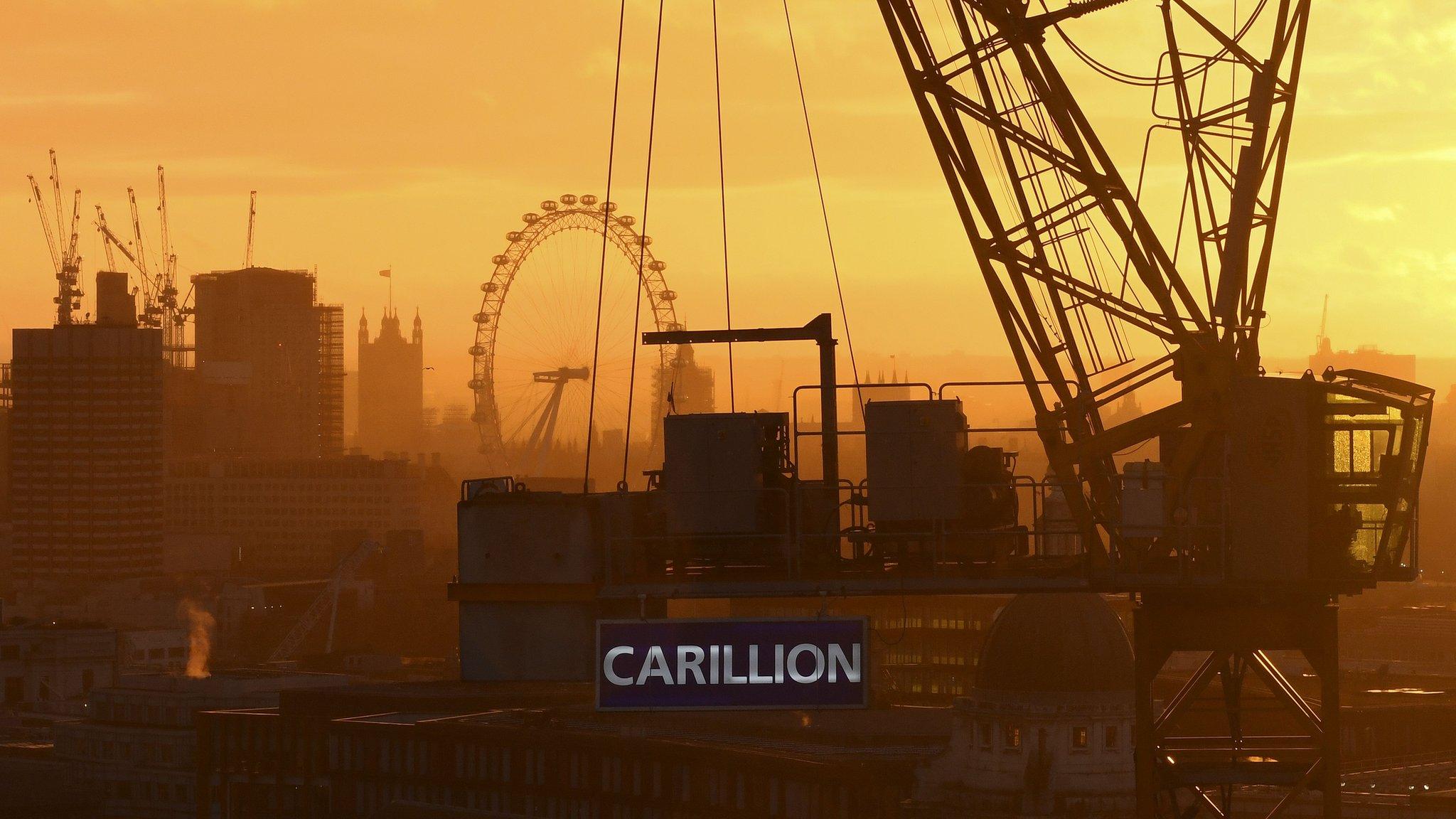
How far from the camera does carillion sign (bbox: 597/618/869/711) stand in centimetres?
3509

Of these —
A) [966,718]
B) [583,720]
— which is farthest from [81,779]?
[966,718]

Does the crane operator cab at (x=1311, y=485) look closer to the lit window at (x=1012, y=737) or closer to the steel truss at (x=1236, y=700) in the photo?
the steel truss at (x=1236, y=700)

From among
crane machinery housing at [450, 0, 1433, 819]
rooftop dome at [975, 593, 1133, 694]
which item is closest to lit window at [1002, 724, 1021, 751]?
rooftop dome at [975, 593, 1133, 694]

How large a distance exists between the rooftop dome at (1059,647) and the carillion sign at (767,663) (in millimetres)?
74495

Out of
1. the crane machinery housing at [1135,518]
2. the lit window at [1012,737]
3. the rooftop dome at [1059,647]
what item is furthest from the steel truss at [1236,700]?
the lit window at [1012,737]

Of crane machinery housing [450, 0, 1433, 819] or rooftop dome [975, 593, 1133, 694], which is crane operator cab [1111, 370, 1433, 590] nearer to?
crane machinery housing [450, 0, 1433, 819]

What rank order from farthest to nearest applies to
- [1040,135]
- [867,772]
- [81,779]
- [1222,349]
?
[81,779]
[867,772]
[1040,135]
[1222,349]

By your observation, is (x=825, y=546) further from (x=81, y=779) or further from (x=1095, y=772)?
(x=81, y=779)

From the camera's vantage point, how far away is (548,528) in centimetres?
3741

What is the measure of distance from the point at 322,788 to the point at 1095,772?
156ft

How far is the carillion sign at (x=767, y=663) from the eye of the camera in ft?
115

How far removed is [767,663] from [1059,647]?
7932 centimetres

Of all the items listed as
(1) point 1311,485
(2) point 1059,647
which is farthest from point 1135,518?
(2) point 1059,647

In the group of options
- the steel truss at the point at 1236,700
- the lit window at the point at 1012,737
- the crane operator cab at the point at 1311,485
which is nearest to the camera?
the crane operator cab at the point at 1311,485
